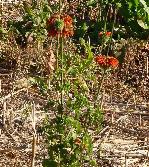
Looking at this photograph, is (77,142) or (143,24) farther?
(143,24)

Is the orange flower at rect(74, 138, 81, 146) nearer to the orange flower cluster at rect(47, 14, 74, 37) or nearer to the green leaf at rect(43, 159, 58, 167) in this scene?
the green leaf at rect(43, 159, 58, 167)

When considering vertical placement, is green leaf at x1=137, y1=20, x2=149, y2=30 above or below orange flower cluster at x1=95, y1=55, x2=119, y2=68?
above

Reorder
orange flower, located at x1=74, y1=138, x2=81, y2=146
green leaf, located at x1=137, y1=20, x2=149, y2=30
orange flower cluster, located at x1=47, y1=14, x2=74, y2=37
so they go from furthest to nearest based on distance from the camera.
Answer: green leaf, located at x1=137, y1=20, x2=149, y2=30, orange flower, located at x1=74, y1=138, x2=81, y2=146, orange flower cluster, located at x1=47, y1=14, x2=74, y2=37

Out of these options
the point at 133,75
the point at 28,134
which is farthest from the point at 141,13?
the point at 28,134

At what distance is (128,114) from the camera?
418 cm

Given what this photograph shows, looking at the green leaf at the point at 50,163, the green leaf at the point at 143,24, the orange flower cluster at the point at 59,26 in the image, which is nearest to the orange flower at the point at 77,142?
the green leaf at the point at 50,163

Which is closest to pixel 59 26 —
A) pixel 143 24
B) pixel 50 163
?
pixel 50 163

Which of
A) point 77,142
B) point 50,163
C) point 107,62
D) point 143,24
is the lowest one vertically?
point 50,163

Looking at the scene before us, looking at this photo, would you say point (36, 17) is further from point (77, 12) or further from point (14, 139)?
point (14, 139)

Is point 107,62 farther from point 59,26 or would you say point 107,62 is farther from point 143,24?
point 143,24

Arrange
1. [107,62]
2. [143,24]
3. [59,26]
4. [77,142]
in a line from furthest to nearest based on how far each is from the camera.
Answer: [143,24], [107,62], [77,142], [59,26]

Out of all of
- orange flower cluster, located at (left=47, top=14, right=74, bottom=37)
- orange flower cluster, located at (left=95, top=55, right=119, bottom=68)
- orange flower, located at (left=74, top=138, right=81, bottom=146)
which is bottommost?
orange flower, located at (left=74, top=138, right=81, bottom=146)

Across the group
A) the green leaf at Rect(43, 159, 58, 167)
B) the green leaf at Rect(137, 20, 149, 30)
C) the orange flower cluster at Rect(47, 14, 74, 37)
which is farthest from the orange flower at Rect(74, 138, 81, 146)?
the green leaf at Rect(137, 20, 149, 30)

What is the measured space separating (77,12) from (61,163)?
341cm
